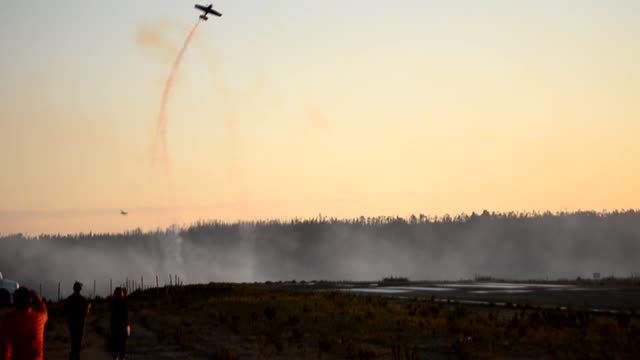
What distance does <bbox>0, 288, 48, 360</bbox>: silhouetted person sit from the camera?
41.4 feet

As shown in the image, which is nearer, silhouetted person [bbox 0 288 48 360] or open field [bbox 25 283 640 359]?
silhouetted person [bbox 0 288 48 360]

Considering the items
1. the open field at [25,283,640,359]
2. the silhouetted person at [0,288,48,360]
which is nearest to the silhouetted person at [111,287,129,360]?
the open field at [25,283,640,359]

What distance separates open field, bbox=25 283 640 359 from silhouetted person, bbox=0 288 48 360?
46.3ft

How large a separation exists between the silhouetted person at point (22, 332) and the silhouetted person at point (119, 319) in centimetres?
1048

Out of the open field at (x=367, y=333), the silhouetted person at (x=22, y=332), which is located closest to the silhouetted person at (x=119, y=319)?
the open field at (x=367, y=333)

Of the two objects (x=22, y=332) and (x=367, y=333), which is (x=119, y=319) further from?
(x=367, y=333)

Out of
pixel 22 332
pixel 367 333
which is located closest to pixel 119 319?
pixel 22 332

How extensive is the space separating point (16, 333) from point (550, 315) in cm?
2634

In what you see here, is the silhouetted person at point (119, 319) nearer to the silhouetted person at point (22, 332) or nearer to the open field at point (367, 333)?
the open field at point (367, 333)

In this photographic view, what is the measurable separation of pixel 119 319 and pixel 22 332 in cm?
1107

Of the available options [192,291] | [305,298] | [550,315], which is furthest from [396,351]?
[192,291]

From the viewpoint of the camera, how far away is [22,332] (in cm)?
1284

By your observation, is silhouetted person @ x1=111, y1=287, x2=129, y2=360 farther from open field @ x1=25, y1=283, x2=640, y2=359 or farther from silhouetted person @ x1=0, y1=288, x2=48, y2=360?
silhouetted person @ x1=0, y1=288, x2=48, y2=360

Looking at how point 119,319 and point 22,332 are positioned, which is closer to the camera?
point 22,332
